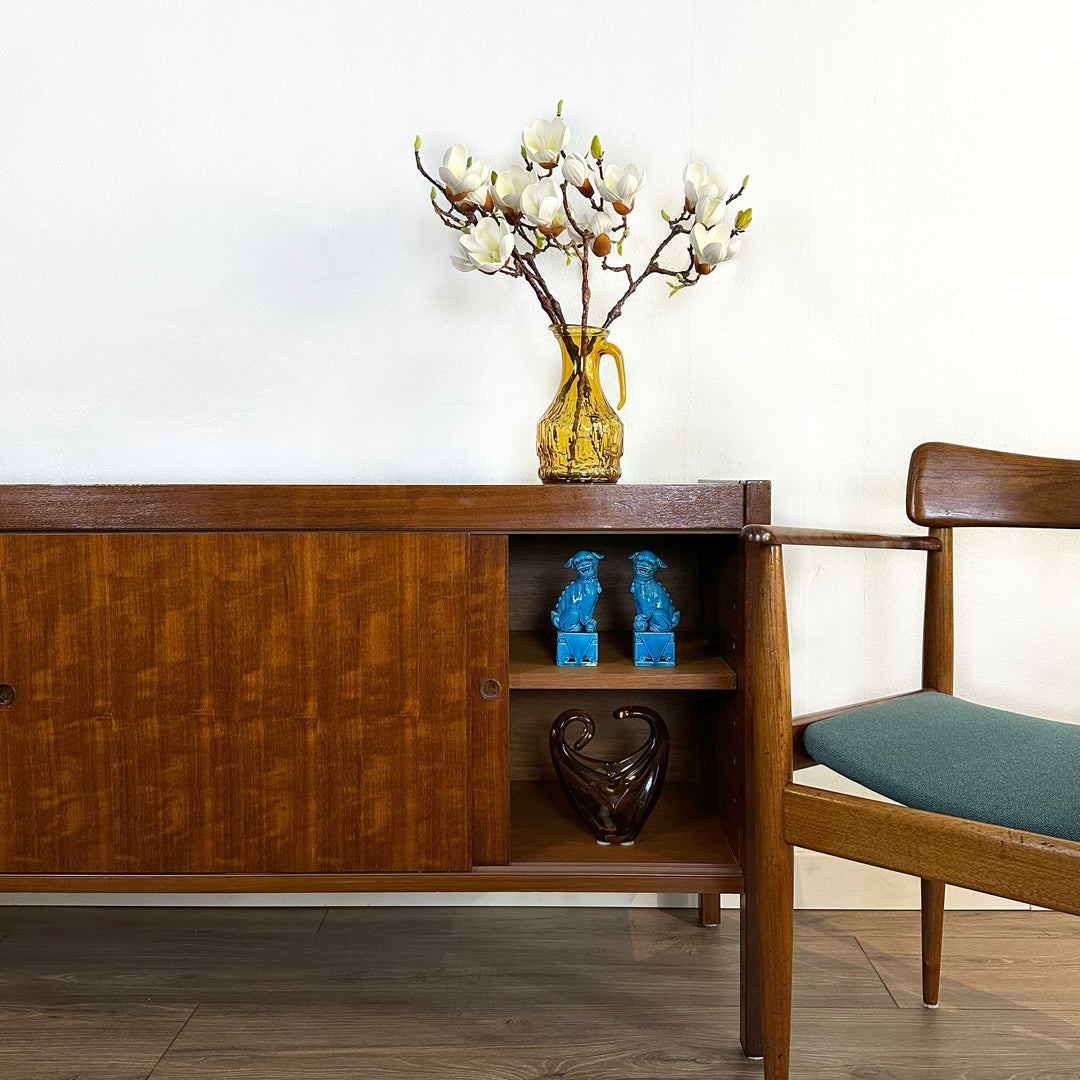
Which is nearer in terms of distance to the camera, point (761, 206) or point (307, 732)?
point (307, 732)

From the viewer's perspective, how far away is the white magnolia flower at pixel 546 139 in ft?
4.20

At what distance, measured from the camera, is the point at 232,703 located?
45.2 inches

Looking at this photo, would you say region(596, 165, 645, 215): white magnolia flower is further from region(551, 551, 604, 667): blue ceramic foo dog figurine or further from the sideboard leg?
the sideboard leg

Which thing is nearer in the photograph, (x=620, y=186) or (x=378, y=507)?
(x=378, y=507)

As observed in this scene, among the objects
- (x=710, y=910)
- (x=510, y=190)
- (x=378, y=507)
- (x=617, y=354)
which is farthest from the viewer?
(x=710, y=910)

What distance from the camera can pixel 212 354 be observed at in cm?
155

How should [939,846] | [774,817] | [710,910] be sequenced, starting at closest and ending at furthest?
[939,846]
[774,817]
[710,910]

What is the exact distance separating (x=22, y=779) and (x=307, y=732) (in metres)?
0.36

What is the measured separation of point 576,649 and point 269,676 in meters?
0.40

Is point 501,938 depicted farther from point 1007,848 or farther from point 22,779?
point 1007,848

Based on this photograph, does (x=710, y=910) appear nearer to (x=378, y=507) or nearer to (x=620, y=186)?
(x=378, y=507)

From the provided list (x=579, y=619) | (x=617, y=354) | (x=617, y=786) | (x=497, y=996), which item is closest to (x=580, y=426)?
(x=617, y=354)

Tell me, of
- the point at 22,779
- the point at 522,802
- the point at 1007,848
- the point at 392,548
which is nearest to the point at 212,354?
the point at 392,548

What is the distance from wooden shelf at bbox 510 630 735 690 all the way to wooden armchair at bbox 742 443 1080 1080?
0.08 meters
